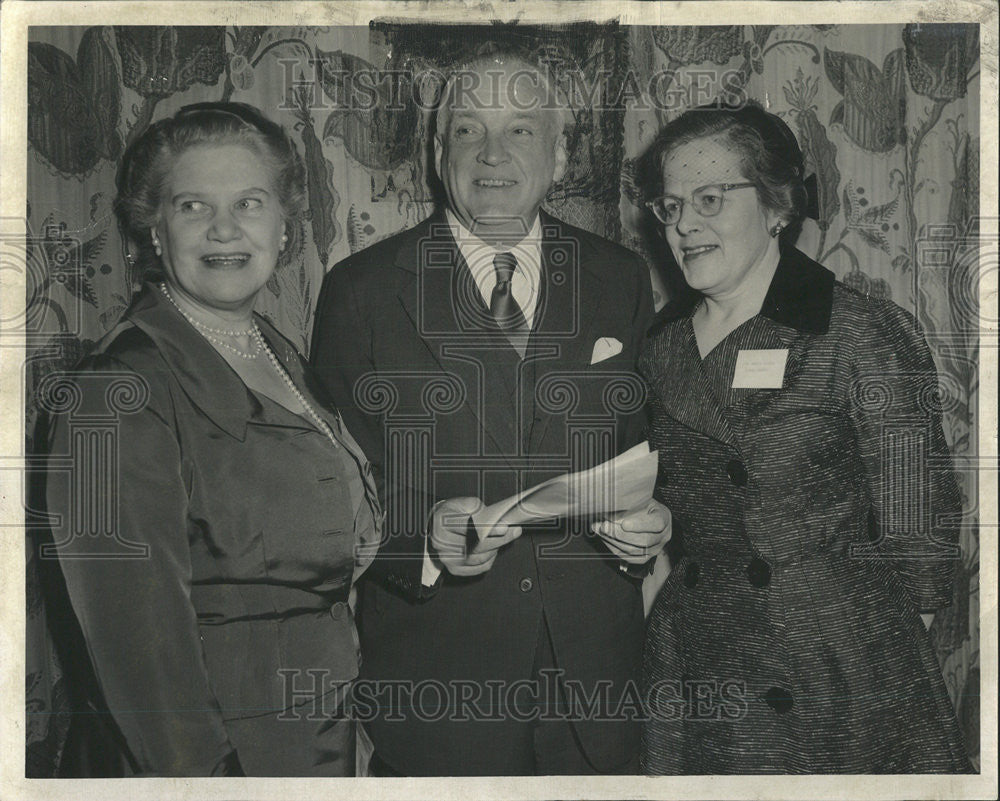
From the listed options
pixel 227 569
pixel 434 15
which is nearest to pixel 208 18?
pixel 434 15

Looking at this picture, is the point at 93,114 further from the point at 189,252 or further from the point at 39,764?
the point at 39,764

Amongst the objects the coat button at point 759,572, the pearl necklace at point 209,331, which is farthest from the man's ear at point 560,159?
the coat button at point 759,572

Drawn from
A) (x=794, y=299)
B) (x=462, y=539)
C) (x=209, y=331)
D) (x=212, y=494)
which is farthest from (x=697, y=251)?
(x=212, y=494)

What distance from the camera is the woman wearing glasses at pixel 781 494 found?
8.00 ft

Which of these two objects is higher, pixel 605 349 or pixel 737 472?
pixel 605 349

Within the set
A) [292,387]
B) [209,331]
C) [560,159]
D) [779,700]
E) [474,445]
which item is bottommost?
[779,700]

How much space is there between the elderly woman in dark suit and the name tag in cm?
97

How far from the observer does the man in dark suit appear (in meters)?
2.50

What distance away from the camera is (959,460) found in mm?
2582

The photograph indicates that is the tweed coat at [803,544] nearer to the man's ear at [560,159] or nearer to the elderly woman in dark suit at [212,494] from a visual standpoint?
the man's ear at [560,159]

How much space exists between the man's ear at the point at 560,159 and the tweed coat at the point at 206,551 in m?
0.81

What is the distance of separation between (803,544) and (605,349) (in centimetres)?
68

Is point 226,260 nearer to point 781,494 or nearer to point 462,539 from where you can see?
point 462,539

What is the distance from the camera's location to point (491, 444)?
2.51 m
